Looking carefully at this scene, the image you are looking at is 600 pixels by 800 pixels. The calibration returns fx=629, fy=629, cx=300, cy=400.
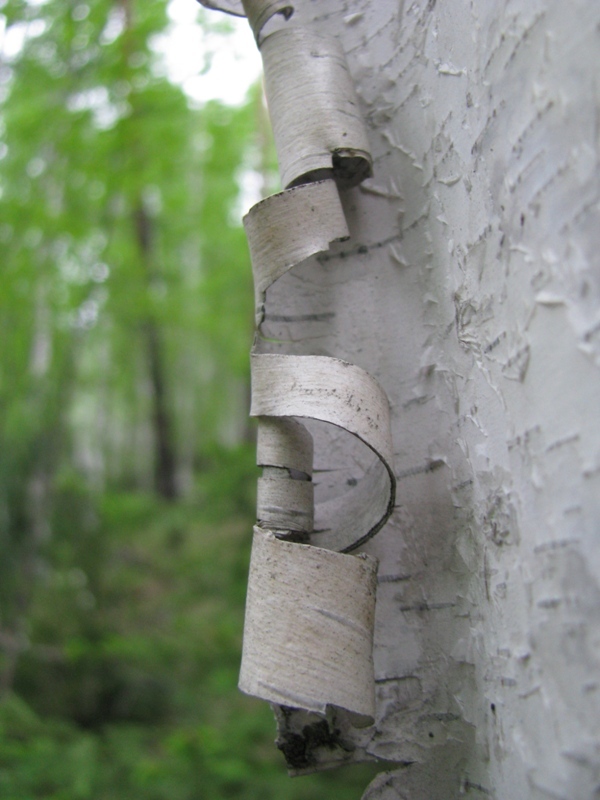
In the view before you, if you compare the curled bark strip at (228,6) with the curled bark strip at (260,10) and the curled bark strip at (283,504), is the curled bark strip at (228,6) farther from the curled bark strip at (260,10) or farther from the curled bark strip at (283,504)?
the curled bark strip at (283,504)

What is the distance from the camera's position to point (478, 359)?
59 centimetres

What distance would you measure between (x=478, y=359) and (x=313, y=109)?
33 centimetres

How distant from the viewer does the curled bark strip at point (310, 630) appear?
557mm

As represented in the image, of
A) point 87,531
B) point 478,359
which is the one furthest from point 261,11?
point 87,531

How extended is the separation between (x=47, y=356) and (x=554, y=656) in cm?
378

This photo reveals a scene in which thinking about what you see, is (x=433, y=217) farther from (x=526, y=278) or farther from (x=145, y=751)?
(x=145, y=751)

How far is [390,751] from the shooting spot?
25.6 inches

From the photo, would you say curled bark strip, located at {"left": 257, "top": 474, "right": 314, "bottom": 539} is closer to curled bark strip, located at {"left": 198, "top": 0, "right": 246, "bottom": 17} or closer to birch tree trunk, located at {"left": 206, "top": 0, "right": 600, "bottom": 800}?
birch tree trunk, located at {"left": 206, "top": 0, "right": 600, "bottom": 800}

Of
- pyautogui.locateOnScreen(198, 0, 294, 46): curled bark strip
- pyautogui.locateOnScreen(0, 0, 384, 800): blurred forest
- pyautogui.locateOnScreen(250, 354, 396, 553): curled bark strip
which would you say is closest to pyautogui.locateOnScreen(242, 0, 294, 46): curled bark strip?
pyautogui.locateOnScreen(198, 0, 294, 46): curled bark strip

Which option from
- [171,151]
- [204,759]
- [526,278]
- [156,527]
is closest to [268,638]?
[526,278]

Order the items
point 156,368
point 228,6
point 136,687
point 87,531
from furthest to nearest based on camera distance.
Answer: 1. point 156,368
2. point 87,531
3. point 136,687
4. point 228,6

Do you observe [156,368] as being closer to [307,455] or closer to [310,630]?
[307,455]

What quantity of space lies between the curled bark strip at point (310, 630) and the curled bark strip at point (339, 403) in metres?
0.07

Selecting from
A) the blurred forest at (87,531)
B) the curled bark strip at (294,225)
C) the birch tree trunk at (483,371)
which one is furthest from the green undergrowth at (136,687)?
the curled bark strip at (294,225)
